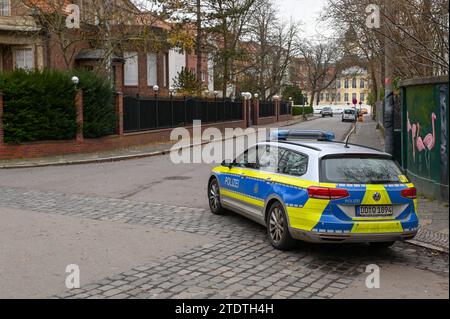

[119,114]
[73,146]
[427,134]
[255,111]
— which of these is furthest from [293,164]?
[255,111]

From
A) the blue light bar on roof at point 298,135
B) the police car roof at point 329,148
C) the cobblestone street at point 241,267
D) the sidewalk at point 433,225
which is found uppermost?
the blue light bar on roof at point 298,135

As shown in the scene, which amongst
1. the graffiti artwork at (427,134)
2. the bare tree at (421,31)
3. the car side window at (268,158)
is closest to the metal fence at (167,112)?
the bare tree at (421,31)

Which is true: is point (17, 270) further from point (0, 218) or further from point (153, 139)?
point (153, 139)

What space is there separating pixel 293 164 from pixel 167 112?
936 inches

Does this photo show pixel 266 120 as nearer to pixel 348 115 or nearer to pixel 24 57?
pixel 348 115

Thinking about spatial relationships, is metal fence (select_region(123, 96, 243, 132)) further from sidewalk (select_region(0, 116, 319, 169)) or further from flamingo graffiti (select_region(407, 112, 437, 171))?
flamingo graffiti (select_region(407, 112, 437, 171))

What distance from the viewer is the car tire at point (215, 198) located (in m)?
10.2

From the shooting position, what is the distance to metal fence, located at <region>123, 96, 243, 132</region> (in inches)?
1070

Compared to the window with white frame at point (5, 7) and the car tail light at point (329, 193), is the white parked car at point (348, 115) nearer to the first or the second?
the window with white frame at point (5, 7)

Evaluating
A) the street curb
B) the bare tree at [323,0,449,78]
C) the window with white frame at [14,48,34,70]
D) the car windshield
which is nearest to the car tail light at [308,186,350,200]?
the car windshield

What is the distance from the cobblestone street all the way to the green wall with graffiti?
3163 millimetres
